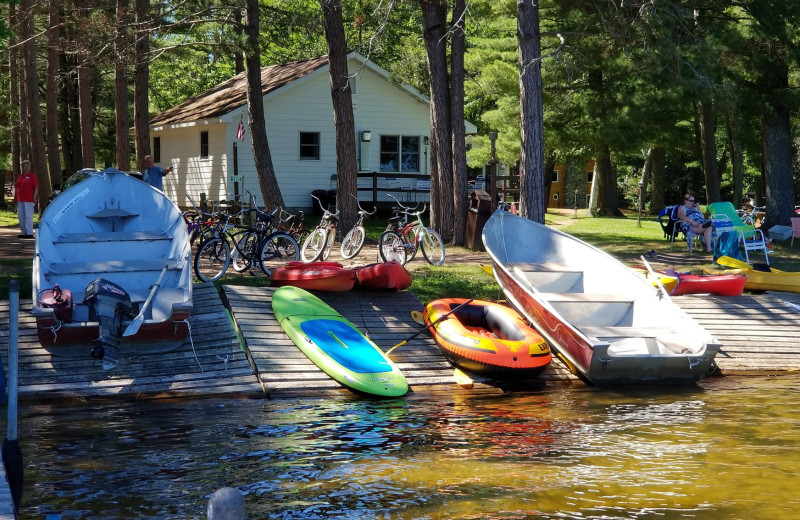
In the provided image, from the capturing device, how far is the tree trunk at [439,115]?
18.4 meters

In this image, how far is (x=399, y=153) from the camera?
28.9m

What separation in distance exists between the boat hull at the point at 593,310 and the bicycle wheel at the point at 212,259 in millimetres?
3772

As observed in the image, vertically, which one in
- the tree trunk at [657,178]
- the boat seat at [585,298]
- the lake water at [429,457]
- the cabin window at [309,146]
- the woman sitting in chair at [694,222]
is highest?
the cabin window at [309,146]

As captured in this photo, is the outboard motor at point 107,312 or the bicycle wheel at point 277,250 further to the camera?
the bicycle wheel at point 277,250

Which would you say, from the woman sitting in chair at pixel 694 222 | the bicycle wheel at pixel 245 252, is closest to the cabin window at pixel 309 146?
the woman sitting in chair at pixel 694 222

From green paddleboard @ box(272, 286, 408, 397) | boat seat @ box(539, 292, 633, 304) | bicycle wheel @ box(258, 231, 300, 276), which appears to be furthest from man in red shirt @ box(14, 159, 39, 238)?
boat seat @ box(539, 292, 633, 304)

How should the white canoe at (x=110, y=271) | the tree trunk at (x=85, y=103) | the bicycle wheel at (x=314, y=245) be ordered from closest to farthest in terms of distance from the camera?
the white canoe at (x=110, y=271)
the bicycle wheel at (x=314, y=245)
the tree trunk at (x=85, y=103)

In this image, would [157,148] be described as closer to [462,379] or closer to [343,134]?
[343,134]

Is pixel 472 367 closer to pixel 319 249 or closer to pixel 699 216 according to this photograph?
pixel 319 249

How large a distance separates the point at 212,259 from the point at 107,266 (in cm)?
227

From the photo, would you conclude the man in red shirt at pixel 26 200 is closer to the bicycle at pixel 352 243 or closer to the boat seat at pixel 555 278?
the bicycle at pixel 352 243

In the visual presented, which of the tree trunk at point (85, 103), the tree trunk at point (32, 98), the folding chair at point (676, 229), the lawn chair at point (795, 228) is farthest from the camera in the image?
the tree trunk at point (32, 98)

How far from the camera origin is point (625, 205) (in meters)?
48.0

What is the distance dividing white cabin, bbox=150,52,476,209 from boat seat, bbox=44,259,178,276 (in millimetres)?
14554
